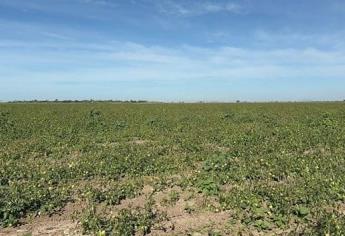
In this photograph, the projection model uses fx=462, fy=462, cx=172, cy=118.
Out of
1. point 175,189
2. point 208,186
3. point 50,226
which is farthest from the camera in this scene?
point 175,189

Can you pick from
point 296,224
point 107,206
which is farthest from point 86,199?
point 296,224

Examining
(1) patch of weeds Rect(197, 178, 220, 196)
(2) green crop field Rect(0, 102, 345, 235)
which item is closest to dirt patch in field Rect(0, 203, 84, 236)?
(2) green crop field Rect(0, 102, 345, 235)

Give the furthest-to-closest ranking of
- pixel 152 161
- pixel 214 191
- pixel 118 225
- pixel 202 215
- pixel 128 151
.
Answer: pixel 128 151
pixel 152 161
pixel 214 191
pixel 202 215
pixel 118 225

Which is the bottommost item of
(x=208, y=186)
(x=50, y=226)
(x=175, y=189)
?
(x=50, y=226)

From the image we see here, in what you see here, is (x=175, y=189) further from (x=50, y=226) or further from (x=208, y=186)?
(x=50, y=226)

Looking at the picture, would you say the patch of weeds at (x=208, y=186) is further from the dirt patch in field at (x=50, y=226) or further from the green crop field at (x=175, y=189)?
the dirt patch in field at (x=50, y=226)

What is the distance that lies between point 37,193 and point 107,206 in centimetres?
157

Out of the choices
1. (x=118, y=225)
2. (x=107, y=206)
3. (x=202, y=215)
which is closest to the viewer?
(x=118, y=225)

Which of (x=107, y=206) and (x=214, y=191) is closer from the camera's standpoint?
(x=107, y=206)

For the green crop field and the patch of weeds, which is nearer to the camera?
the green crop field

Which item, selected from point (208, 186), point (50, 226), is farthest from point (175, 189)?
point (50, 226)

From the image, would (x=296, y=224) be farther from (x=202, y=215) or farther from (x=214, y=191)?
(x=214, y=191)

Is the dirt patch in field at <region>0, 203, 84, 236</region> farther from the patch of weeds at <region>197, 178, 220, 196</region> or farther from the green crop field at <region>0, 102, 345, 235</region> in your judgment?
the patch of weeds at <region>197, 178, 220, 196</region>

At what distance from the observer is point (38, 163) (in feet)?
44.7
